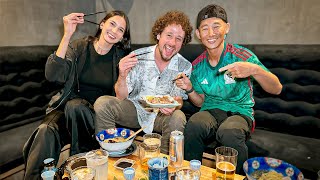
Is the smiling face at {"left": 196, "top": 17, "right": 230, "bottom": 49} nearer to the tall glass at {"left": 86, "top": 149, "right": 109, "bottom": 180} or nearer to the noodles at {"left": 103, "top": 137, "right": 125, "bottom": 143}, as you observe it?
the noodles at {"left": 103, "top": 137, "right": 125, "bottom": 143}

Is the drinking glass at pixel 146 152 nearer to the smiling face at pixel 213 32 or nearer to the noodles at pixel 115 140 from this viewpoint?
the noodles at pixel 115 140

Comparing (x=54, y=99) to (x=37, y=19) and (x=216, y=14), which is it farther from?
(x=216, y=14)

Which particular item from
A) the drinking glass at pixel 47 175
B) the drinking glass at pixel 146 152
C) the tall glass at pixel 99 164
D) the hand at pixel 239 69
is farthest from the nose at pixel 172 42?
the drinking glass at pixel 47 175

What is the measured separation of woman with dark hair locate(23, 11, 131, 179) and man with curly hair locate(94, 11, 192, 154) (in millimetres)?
185

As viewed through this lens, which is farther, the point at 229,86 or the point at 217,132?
the point at 229,86

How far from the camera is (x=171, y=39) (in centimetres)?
223

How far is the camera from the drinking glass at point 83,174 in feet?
4.01

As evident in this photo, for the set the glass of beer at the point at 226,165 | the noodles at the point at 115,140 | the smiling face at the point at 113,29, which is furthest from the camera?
the smiling face at the point at 113,29

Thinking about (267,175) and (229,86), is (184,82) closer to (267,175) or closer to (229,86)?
(229,86)

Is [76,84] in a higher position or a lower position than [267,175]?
higher

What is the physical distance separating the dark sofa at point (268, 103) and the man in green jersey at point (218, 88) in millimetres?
297

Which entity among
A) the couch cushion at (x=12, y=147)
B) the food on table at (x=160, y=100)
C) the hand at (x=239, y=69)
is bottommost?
the couch cushion at (x=12, y=147)

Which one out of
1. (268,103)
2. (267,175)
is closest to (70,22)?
(267,175)

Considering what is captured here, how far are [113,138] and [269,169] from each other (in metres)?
1.08
